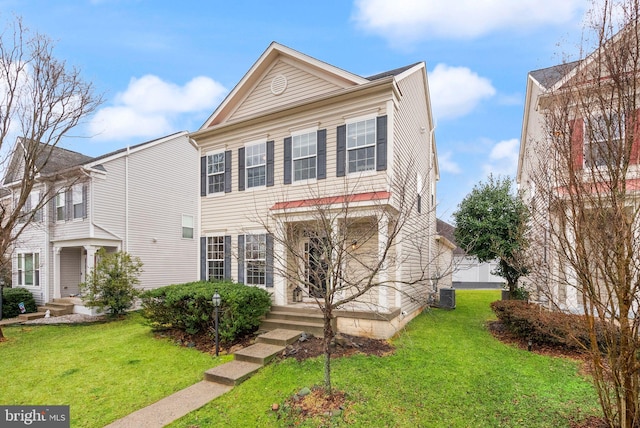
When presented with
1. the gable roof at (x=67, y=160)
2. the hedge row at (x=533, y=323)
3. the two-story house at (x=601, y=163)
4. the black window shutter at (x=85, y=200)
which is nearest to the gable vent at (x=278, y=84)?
the two-story house at (x=601, y=163)

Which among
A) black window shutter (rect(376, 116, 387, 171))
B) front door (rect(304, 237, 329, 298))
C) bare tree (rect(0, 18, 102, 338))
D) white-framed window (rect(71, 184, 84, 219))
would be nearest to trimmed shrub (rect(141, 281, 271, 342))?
front door (rect(304, 237, 329, 298))

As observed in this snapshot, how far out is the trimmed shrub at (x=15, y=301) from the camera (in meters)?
14.4

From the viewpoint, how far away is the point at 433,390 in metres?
5.18

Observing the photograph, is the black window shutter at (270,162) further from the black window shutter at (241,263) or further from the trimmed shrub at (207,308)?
the trimmed shrub at (207,308)

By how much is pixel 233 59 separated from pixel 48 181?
Answer: 34.2ft

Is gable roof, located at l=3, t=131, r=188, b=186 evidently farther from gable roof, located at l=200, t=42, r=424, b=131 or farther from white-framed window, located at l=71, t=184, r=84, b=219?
gable roof, located at l=200, t=42, r=424, b=131

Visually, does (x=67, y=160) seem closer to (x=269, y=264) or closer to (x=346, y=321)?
(x=269, y=264)

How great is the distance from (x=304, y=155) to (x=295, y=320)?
4.82 metres

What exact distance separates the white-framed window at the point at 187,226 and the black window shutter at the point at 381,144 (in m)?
12.9

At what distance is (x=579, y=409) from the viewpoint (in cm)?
450

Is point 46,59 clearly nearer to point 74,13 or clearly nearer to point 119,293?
point 74,13

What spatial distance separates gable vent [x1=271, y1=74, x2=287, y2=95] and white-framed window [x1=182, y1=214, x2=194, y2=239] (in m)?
10.1

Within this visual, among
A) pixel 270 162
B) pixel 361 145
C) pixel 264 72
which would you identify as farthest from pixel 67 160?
pixel 361 145

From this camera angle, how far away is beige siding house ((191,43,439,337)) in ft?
27.7
